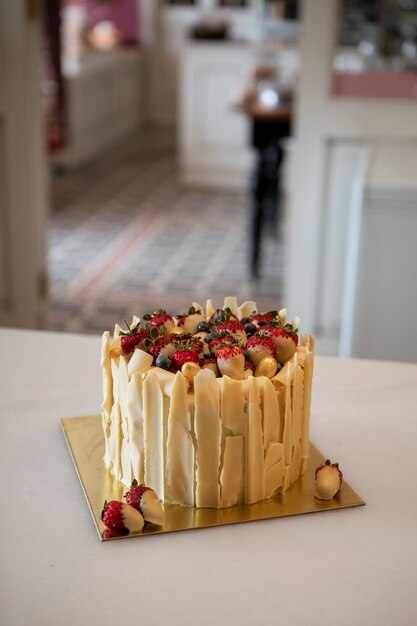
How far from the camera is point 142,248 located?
5.29 metres

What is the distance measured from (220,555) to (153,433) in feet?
0.60

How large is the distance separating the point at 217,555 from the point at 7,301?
282cm

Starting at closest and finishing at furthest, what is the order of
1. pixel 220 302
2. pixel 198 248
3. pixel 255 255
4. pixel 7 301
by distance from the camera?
pixel 7 301
pixel 220 302
pixel 255 255
pixel 198 248

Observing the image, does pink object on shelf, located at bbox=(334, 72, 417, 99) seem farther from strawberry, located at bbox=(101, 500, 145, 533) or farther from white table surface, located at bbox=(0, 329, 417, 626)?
strawberry, located at bbox=(101, 500, 145, 533)

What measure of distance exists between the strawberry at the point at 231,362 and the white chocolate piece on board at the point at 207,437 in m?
0.04

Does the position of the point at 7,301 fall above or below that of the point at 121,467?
below

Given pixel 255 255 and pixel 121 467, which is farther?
pixel 255 255

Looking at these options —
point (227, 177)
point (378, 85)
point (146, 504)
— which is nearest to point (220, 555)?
point (146, 504)

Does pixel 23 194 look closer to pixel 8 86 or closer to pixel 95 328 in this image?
pixel 8 86

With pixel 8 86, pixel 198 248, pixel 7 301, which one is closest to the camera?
pixel 8 86

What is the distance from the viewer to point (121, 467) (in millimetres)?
1197

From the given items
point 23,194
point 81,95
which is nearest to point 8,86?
point 23,194

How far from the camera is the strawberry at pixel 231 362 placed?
113 centimetres

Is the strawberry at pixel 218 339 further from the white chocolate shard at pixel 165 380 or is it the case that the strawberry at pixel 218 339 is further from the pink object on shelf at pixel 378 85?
the pink object on shelf at pixel 378 85
